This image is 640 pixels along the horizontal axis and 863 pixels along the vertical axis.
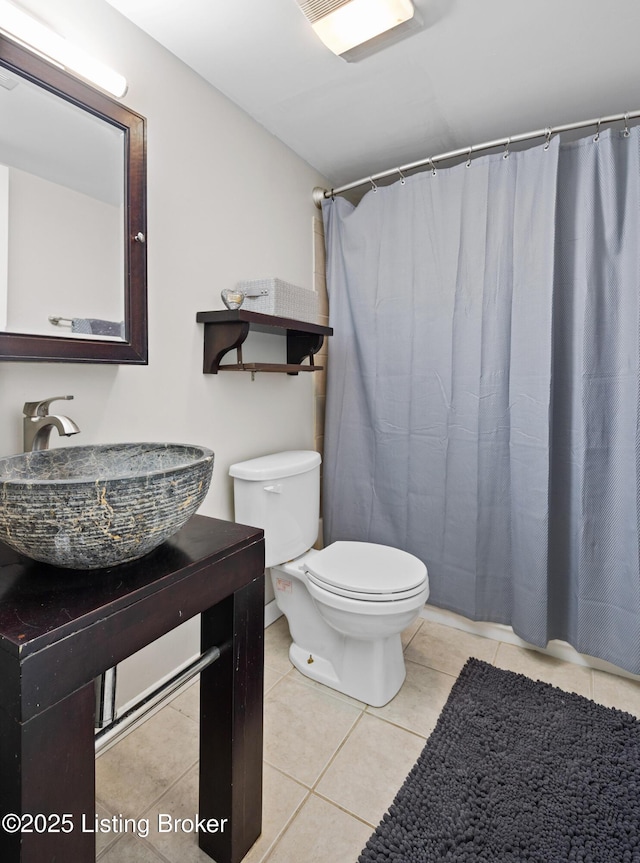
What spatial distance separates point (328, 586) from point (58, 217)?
1.34 meters

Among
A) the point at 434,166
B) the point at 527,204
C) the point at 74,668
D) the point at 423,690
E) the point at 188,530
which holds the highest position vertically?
the point at 434,166

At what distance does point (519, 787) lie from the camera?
4.16 ft

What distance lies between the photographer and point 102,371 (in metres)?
1.30

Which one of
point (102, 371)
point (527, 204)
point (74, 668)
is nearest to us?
point (74, 668)

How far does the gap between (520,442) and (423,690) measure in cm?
101

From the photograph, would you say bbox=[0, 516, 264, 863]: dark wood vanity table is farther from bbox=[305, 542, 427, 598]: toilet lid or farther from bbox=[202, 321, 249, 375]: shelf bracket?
bbox=[202, 321, 249, 375]: shelf bracket

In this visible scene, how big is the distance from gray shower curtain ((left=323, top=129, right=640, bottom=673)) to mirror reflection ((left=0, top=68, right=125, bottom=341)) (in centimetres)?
121

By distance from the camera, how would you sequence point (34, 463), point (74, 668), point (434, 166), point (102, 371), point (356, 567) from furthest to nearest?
point (434, 166), point (356, 567), point (102, 371), point (34, 463), point (74, 668)

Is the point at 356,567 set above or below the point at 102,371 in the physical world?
below

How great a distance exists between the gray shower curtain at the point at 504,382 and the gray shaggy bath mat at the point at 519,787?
345mm

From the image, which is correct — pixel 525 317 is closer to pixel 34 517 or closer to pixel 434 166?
pixel 434 166

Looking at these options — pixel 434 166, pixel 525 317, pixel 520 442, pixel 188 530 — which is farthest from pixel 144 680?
pixel 434 166

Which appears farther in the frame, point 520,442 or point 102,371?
point 520,442

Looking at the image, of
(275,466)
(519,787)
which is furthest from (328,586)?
(519,787)
